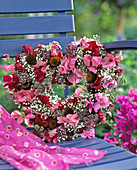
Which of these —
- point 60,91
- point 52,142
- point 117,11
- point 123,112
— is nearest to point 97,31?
point 117,11

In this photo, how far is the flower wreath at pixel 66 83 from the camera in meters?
1.47

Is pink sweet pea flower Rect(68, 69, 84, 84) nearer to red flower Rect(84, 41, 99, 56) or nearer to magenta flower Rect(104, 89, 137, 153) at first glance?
red flower Rect(84, 41, 99, 56)

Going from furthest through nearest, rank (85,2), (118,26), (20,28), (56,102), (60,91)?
(118,26) → (85,2) → (60,91) → (20,28) → (56,102)

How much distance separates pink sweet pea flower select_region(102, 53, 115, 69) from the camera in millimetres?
1446

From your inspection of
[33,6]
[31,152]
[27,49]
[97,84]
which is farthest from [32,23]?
[31,152]

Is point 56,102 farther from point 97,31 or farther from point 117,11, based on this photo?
point 117,11

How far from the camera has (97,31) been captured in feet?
25.5

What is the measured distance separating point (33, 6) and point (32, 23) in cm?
10

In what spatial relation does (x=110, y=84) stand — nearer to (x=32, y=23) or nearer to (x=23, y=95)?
(x=23, y=95)

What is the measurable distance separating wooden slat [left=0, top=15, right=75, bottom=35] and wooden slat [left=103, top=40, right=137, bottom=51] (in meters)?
0.42

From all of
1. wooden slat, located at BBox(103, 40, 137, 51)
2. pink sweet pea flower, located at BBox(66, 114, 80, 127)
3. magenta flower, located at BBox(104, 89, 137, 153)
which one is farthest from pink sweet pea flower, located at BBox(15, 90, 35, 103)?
magenta flower, located at BBox(104, 89, 137, 153)

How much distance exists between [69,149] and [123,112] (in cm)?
72

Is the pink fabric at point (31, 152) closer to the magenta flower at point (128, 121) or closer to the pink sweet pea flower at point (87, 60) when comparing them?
the pink sweet pea flower at point (87, 60)

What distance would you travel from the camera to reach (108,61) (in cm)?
147
